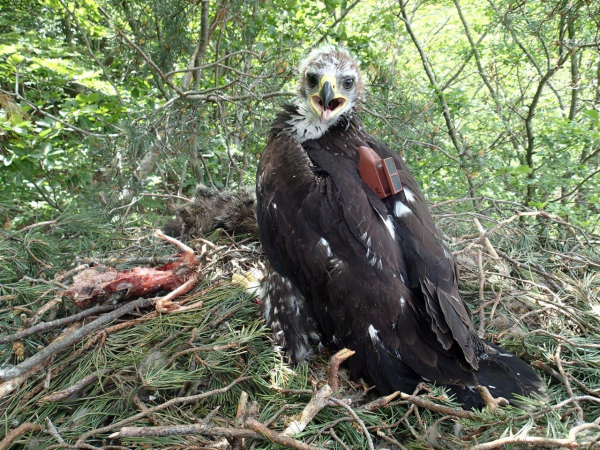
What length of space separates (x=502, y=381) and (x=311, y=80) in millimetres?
2096

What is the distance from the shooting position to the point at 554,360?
1.92 meters

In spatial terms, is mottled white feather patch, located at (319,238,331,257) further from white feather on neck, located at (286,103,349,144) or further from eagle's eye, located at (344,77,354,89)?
eagle's eye, located at (344,77,354,89)

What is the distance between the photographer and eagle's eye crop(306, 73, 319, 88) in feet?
8.96

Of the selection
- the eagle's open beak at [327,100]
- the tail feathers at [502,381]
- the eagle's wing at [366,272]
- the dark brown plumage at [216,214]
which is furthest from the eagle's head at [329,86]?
the tail feathers at [502,381]

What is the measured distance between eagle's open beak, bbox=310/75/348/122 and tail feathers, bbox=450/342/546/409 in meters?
1.64

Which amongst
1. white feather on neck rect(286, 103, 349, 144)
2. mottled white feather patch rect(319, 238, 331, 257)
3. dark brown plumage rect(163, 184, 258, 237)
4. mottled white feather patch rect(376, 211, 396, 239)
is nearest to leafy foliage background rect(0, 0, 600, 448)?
dark brown plumage rect(163, 184, 258, 237)

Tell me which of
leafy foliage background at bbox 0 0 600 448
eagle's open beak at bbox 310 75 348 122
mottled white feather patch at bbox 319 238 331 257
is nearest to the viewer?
leafy foliage background at bbox 0 0 600 448

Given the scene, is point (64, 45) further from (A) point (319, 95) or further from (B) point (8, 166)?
(A) point (319, 95)

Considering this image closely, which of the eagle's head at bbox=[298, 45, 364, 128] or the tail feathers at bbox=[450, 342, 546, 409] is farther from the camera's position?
the eagle's head at bbox=[298, 45, 364, 128]

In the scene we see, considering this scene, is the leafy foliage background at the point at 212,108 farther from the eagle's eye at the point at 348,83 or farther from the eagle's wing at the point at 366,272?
the eagle's wing at the point at 366,272

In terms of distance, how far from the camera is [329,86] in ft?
8.37

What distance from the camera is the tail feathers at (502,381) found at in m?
1.84

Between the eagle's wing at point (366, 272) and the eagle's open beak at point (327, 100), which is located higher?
the eagle's open beak at point (327, 100)

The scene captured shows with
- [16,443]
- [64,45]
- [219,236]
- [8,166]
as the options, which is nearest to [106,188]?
[219,236]
